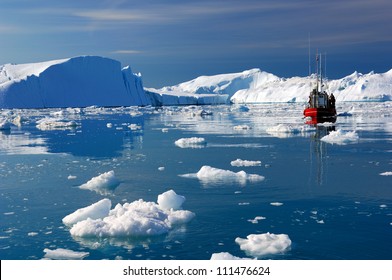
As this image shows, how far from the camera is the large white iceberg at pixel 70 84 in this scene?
7912 centimetres

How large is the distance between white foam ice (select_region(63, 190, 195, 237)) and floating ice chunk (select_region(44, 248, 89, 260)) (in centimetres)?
72

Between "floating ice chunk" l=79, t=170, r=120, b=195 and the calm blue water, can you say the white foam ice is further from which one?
"floating ice chunk" l=79, t=170, r=120, b=195

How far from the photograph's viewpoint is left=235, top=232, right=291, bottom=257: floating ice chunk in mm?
6734

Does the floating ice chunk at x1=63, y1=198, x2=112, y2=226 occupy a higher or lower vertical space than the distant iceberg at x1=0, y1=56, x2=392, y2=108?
lower

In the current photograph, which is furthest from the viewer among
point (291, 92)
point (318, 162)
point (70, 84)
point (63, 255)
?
point (291, 92)

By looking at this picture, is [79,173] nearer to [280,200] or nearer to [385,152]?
[280,200]

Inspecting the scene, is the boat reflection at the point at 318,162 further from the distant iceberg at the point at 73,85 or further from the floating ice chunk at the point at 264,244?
the distant iceberg at the point at 73,85

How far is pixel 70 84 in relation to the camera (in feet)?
279

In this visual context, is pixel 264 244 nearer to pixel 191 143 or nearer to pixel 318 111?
pixel 191 143

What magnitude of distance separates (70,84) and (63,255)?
81463mm

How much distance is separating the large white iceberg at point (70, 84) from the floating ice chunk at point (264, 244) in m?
77.0

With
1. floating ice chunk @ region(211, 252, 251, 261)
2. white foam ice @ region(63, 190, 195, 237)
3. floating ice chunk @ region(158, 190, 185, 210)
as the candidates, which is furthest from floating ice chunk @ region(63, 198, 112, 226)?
floating ice chunk @ region(211, 252, 251, 261)

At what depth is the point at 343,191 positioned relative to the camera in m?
10.2

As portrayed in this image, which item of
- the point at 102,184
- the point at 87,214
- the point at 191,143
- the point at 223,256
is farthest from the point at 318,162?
the point at 223,256
